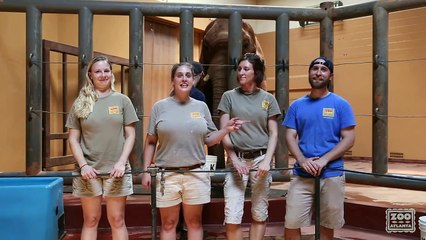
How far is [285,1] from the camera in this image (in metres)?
8.04

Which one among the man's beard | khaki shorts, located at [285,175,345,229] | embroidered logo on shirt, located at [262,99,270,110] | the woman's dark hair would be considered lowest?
khaki shorts, located at [285,175,345,229]

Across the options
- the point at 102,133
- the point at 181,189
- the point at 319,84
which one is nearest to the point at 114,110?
the point at 102,133

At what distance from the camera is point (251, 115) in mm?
2346

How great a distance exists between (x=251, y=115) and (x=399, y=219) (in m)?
1.29

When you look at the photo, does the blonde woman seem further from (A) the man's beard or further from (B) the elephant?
(B) the elephant

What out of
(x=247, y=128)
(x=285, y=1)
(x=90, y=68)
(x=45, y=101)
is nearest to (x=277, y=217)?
(x=247, y=128)

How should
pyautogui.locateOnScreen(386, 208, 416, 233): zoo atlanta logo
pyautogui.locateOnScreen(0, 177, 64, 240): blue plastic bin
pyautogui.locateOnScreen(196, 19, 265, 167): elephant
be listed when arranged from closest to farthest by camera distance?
pyautogui.locateOnScreen(0, 177, 64, 240): blue plastic bin, pyautogui.locateOnScreen(386, 208, 416, 233): zoo atlanta logo, pyautogui.locateOnScreen(196, 19, 265, 167): elephant

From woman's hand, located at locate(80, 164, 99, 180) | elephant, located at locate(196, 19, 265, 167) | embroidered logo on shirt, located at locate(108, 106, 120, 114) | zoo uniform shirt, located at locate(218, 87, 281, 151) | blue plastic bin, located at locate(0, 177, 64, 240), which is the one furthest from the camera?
elephant, located at locate(196, 19, 265, 167)

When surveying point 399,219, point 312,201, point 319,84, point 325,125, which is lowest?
point 399,219

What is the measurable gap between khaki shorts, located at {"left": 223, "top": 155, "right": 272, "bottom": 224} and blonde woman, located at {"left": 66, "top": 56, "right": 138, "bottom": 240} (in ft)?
1.78

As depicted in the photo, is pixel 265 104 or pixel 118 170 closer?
pixel 118 170

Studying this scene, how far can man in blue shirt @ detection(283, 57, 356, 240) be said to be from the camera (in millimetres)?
2217

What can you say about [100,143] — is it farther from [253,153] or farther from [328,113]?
[328,113]

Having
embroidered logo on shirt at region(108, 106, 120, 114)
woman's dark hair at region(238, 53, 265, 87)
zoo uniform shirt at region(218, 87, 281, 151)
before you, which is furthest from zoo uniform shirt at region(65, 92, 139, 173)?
woman's dark hair at region(238, 53, 265, 87)
